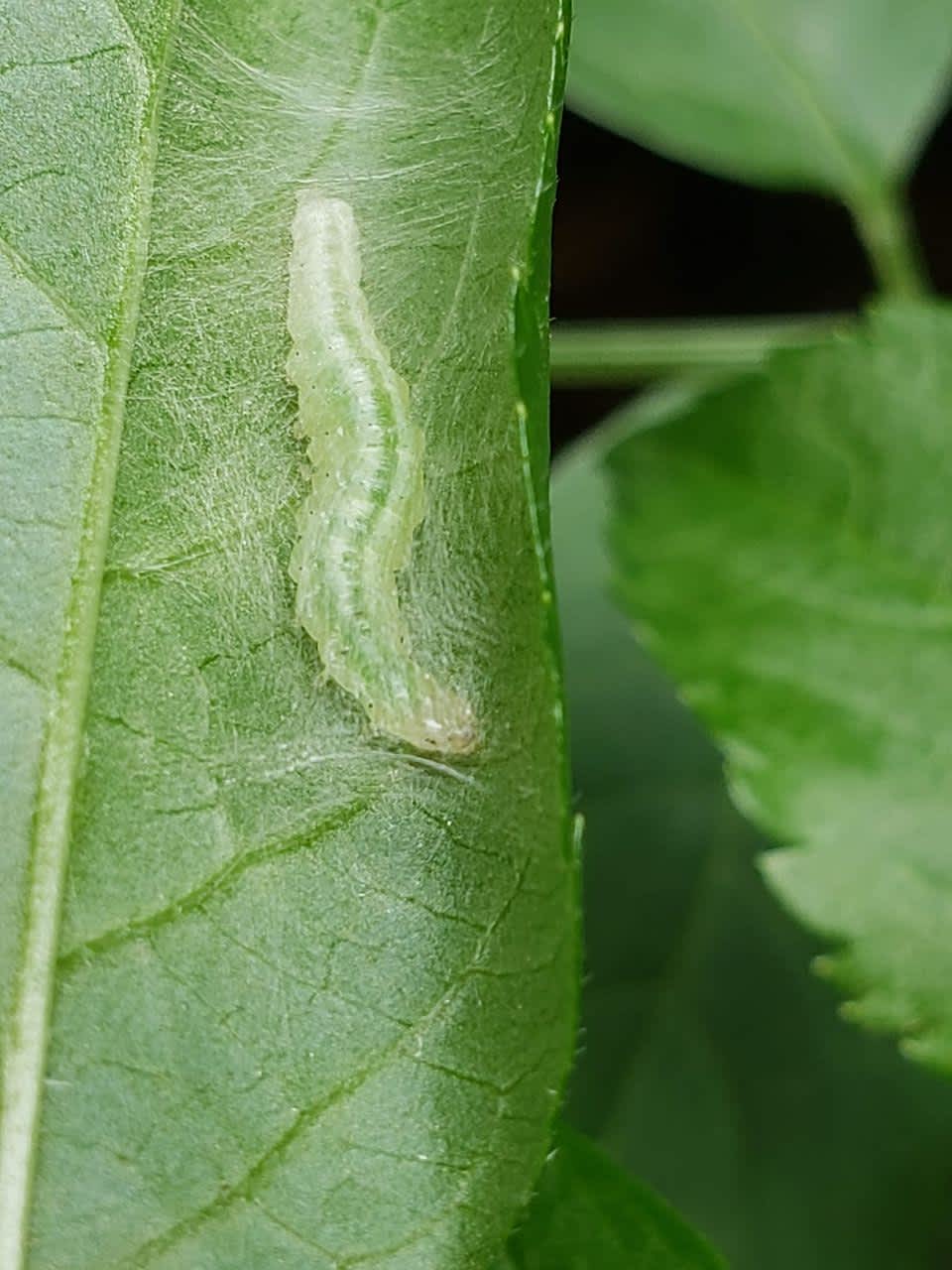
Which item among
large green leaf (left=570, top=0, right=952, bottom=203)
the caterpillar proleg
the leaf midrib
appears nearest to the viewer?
the leaf midrib

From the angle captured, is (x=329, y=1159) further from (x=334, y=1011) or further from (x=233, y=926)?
(x=233, y=926)

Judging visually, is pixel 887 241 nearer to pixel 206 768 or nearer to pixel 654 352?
pixel 654 352

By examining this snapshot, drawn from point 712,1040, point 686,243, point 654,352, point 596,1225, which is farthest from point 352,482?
point 686,243

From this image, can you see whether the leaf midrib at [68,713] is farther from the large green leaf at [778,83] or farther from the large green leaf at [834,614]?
the large green leaf at [778,83]

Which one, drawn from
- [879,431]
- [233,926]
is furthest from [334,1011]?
[879,431]

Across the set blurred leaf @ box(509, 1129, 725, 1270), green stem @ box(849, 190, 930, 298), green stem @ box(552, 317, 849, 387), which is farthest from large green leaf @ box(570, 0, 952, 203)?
blurred leaf @ box(509, 1129, 725, 1270)

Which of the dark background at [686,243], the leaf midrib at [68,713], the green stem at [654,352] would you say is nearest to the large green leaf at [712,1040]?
the green stem at [654,352]

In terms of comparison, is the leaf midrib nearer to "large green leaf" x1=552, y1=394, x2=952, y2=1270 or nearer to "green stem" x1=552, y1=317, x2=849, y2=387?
"large green leaf" x1=552, y1=394, x2=952, y2=1270
